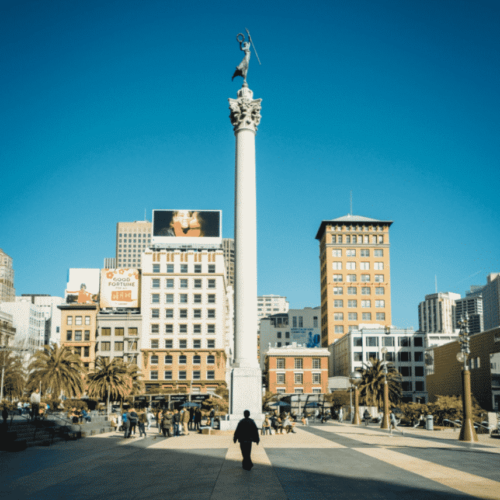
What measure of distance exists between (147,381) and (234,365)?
6980cm

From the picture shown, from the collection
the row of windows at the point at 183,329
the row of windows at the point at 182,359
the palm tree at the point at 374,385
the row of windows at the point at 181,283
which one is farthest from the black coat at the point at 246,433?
the row of windows at the point at 181,283

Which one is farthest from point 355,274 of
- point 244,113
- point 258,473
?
point 258,473

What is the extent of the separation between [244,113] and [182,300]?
71155 mm

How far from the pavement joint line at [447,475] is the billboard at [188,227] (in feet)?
313

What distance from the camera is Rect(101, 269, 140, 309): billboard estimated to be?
113500 millimetres

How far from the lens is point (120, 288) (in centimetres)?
11381

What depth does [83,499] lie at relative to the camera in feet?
46.1

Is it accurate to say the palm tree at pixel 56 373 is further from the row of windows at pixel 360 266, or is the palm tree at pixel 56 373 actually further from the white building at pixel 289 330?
the white building at pixel 289 330

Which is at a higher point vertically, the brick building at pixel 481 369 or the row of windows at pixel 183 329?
the row of windows at pixel 183 329

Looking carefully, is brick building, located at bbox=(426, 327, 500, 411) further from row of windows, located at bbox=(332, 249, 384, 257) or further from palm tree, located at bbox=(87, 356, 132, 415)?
row of windows, located at bbox=(332, 249, 384, 257)

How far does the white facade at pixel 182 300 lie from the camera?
11188cm

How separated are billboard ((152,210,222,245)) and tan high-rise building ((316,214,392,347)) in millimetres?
34442

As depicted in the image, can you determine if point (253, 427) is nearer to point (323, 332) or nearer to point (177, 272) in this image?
point (177, 272)

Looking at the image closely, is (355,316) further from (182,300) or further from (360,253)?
(182,300)
